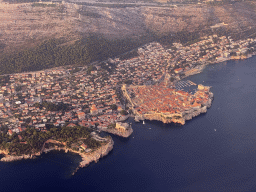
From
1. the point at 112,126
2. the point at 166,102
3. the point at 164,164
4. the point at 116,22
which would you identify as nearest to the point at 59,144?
the point at 112,126

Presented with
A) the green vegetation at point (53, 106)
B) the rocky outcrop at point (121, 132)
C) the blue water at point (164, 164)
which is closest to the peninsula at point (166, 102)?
the blue water at point (164, 164)

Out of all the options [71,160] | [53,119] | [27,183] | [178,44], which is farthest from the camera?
[178,44]

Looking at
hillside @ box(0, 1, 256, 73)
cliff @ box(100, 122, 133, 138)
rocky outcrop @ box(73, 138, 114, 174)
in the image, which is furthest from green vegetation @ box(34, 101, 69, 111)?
hillside @ box(0, 1, 256, 73)

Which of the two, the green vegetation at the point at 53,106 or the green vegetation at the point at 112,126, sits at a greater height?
the green vegetation at the point at 112,126

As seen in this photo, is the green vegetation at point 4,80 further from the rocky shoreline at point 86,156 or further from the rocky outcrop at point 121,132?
the rocky outcrop at point 121,132

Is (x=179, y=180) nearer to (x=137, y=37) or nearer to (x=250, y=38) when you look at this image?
(x=137, y=37)

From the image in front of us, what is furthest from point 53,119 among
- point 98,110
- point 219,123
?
A: point 219,123
